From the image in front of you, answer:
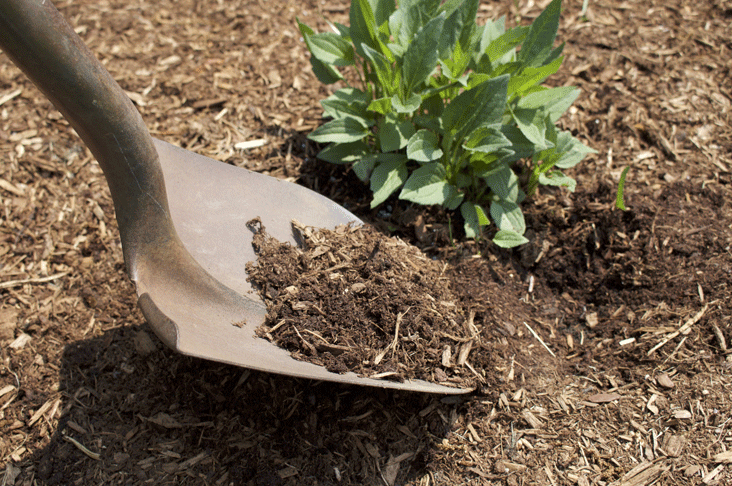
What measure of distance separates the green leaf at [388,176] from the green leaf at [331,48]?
53cm

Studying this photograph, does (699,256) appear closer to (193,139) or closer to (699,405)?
(699,405)

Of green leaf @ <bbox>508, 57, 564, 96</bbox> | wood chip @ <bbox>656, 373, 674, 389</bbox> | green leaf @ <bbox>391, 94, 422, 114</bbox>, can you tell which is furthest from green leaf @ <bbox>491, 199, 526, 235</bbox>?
wood chip @ <bbox>656, 373, 674, 389</bbox>

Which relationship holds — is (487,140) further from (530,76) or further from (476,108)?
(530,76)

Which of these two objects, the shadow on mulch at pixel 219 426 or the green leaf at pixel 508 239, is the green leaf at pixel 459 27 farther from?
the shadow on mulch at pixel 219 426

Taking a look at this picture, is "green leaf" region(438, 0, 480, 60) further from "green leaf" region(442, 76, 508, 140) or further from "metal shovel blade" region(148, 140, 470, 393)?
"metal shovel blade" region(148, 140, 470, 393)

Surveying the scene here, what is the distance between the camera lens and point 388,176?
246 cm

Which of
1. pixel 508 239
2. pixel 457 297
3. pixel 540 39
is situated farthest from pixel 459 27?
pixel 457 297

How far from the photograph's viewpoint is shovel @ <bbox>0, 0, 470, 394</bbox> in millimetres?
1497

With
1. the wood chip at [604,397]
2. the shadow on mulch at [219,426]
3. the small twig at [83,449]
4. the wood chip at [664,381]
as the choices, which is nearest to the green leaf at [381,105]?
the shadow on mulch at [219,426]

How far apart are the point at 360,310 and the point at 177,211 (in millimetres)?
885

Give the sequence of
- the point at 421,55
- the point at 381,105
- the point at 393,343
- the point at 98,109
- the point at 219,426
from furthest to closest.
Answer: the point at 381,105
the point at 421,55
the point at 219,426
the point at 393,343
the point at 98,109

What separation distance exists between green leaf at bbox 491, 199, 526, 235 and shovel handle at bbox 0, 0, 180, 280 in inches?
59.0

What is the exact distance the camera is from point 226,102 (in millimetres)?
3080

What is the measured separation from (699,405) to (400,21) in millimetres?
2089
